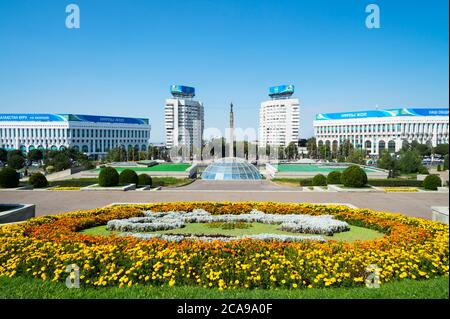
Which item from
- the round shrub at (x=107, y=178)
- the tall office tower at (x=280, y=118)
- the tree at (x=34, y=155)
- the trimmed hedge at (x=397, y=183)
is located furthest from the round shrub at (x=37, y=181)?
the tall office tower at (x=280, y=118)

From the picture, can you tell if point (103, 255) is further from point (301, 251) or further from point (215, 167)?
point (215, 167)

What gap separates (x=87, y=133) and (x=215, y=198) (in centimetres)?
8127

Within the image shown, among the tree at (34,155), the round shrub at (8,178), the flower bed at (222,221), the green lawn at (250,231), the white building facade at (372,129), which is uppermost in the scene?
the white building facade at (372,129)

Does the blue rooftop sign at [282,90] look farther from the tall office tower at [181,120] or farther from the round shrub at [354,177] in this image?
the round shrub at [354,177]

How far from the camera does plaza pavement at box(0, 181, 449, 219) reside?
1314 cm

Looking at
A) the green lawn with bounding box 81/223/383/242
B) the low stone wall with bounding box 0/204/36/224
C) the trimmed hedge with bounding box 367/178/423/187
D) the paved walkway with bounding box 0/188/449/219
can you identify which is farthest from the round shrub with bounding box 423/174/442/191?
the low stone wall with bounding box 0/204/36/224

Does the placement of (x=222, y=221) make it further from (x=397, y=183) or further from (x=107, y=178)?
(x=397, y=183)

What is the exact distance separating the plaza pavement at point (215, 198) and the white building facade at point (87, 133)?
182 ft

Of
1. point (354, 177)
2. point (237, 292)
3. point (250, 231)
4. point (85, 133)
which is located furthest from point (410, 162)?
point (85, 133)

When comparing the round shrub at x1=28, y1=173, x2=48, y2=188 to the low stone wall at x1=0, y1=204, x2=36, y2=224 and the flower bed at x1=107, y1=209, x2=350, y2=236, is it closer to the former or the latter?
the low stone wall at x1=0, y1=204, x2=36, y2=224

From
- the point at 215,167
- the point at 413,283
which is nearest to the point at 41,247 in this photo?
the point at 413,283

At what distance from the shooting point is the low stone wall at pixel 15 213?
1000 cm
